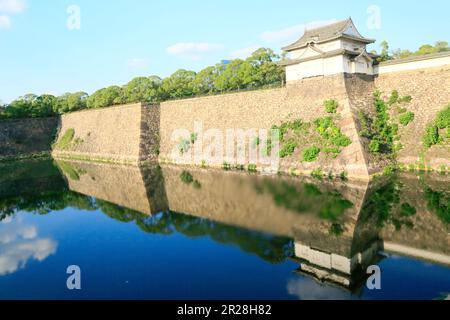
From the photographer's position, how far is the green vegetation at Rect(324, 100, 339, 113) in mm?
18609

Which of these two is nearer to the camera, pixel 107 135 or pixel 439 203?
pixel 439 203

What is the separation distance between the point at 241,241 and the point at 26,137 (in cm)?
3865

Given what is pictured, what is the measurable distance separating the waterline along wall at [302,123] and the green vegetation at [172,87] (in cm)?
348

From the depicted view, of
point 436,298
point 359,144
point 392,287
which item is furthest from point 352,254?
point 359,144

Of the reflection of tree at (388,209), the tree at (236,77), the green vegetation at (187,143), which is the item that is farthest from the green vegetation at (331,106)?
the tree at (236,77)

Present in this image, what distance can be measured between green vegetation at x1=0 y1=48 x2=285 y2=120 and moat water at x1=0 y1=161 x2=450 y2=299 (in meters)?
14.0

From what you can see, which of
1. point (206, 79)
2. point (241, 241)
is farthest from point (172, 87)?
point (241, 241)

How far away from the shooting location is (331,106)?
61.3 feet

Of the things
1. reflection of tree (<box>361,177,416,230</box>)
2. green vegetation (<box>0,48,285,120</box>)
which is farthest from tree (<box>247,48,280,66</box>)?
reflection of tree (<box>361,177,416,230</box>)

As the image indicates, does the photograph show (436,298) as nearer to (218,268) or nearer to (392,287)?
(392,287)

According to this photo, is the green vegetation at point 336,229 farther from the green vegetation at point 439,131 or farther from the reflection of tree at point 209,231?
the green vegetation at point 439,131

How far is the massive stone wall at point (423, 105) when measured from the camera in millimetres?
16906

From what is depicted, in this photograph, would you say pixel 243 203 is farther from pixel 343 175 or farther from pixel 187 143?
pixel 187 143

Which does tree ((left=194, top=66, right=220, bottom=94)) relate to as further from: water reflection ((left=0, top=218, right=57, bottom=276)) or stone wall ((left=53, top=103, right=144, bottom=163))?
water reflection ((left=0, top=218, right=57, bottom=276))
